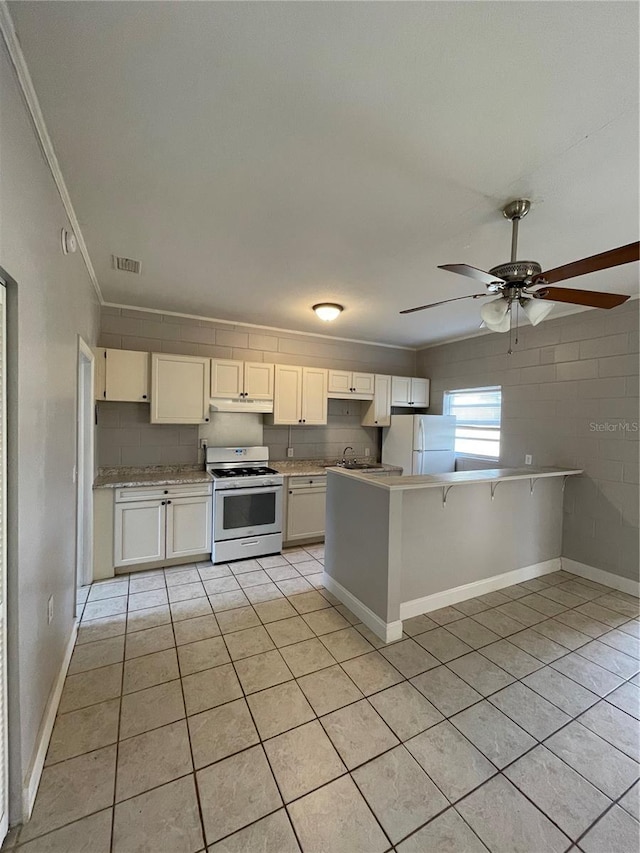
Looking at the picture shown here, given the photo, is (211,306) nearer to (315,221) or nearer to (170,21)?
(315,221)

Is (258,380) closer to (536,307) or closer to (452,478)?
(452,478)

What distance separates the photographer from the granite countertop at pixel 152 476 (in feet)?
10.7

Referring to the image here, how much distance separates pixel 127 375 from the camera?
3541mm

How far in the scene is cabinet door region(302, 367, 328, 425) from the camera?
174 inches

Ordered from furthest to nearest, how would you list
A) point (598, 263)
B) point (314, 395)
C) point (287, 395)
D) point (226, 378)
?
point (314, 395), point (287, 395), point (226, 378), point (598, 263)

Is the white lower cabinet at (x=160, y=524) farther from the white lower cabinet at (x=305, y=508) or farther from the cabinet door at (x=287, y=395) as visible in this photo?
the cabinet door at (x=287, y=395)

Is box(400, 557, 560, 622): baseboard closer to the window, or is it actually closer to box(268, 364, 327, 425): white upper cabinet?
the window

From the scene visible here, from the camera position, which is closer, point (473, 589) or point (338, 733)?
point (338, 733)

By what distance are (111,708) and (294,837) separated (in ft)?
3.72

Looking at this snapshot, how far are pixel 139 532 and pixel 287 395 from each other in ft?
7.06

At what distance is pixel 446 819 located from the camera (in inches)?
52.9

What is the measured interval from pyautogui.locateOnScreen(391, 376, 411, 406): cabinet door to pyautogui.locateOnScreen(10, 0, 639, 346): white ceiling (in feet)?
8.62

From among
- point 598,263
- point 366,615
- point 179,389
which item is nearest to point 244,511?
point 179,389

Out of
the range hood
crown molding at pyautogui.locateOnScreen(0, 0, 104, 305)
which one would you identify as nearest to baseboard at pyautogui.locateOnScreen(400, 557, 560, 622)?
the range hood
